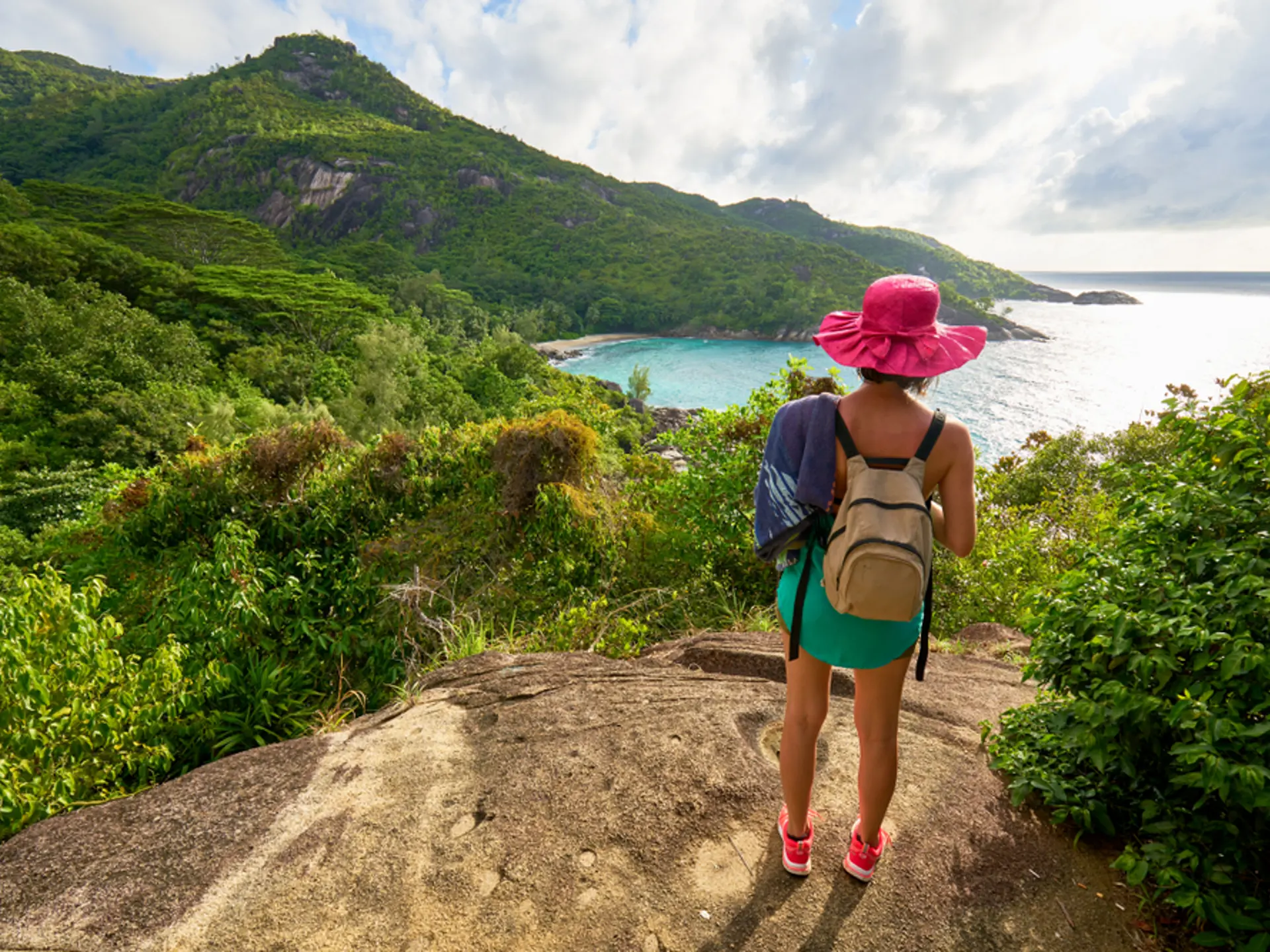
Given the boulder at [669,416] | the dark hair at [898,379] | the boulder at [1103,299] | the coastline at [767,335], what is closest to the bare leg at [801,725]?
the dark hair at [898,379]

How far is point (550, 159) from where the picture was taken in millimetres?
123688

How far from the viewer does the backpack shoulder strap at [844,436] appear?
5.38 feet

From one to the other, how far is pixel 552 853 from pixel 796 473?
1751 mm

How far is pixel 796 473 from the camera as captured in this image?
1.73 metres

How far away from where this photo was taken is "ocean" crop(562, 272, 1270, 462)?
44312 millimetres

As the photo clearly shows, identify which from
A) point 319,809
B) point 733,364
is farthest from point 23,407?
point 733,364

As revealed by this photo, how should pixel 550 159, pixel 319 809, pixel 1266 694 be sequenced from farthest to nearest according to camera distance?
pixel 550 159, pixel 319 809, pixel 1266 694

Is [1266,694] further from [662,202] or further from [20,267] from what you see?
[662,202]

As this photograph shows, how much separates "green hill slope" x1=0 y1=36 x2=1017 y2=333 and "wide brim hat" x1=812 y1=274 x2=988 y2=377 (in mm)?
68042

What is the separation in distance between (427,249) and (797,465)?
104 metres

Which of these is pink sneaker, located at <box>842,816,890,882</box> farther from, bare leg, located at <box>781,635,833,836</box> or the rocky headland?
the rocky headland

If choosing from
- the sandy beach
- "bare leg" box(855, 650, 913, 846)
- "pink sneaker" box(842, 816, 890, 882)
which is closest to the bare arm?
"bare leg" box(855, 650, 913, 846)

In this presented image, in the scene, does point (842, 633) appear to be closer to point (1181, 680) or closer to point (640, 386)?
point (1181, 680)

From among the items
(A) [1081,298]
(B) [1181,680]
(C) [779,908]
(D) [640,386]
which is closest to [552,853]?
(C) [779,908]
